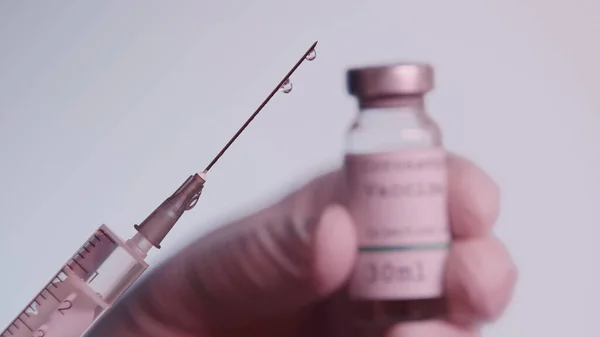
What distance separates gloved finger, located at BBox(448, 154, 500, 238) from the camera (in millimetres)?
744

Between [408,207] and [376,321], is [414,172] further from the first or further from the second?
[376,321]

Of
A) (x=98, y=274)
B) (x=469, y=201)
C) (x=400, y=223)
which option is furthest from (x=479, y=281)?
(x=98, y=274)

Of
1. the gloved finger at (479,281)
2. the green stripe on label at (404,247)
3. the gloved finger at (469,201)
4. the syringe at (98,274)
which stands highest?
the syringe at (98,274)

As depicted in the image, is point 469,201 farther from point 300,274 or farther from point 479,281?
point 300,274

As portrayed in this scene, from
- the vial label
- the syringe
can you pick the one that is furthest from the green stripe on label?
the syringe

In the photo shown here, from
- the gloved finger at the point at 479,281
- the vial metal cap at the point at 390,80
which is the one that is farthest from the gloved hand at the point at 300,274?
the vial metal cap at the point at 390,80

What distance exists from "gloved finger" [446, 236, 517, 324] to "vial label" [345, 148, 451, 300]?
10 centimetres

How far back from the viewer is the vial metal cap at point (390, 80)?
59cm

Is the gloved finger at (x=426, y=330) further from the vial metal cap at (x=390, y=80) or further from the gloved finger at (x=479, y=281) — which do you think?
the vial metal cap at (x=390, y=80)

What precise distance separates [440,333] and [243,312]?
232 mm

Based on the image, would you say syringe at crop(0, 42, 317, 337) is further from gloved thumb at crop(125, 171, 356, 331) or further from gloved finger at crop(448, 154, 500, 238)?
gloved finger at crop(448, 154, 500, 238)

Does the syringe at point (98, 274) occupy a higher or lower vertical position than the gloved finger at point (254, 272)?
higher

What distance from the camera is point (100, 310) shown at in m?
0.87

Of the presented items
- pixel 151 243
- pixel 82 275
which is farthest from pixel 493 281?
pixel 82 275
